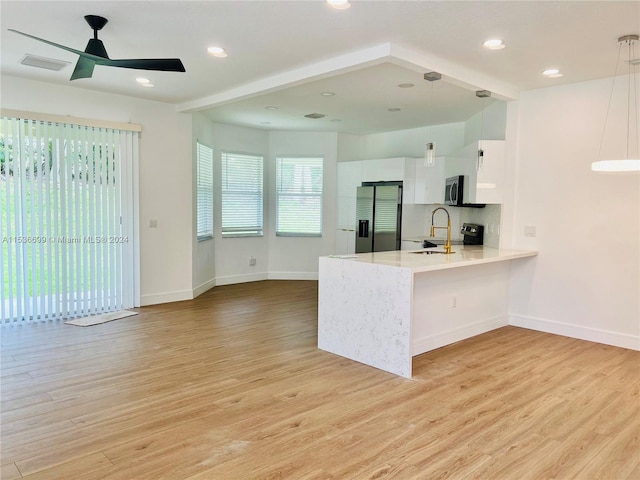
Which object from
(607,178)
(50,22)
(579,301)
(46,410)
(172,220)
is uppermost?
(50,22)

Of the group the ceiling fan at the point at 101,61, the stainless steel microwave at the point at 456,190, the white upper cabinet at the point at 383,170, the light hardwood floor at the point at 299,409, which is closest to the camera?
the light hardwood floor at the point at 299,409

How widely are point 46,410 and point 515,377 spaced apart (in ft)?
11.4

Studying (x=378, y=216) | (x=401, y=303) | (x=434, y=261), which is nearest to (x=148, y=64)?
(x=401, y=303)

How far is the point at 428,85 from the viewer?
4.86 metres

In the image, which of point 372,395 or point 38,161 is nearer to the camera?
point 372,395

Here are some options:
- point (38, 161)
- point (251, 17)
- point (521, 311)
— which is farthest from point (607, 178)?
point (38, 161)

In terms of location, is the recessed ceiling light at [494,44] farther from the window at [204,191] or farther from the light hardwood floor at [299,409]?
the window at [204,191]

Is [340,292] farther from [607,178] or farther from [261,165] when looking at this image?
[261,165]

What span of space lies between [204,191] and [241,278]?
1.78 m

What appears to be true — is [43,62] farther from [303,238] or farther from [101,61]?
[303,238]

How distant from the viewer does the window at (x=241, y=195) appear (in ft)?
25.5

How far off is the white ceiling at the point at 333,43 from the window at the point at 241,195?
7.69 feet

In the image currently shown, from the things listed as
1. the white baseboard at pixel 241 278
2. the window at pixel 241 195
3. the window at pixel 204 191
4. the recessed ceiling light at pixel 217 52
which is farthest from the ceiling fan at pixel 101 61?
the white baseboard at pixel 241 278

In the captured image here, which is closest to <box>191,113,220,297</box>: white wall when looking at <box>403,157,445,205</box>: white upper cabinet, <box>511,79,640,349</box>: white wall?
<box>403,157,445,205</box>: white upper cabinet
